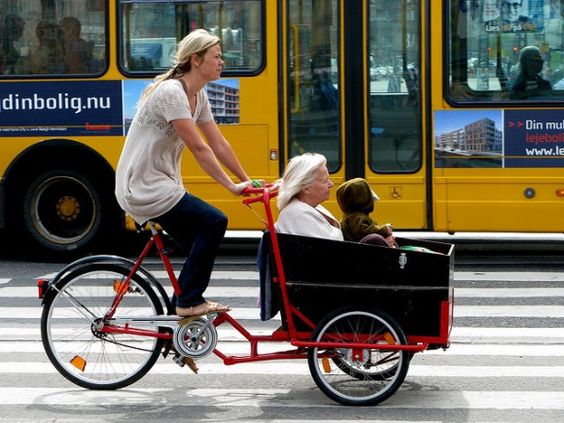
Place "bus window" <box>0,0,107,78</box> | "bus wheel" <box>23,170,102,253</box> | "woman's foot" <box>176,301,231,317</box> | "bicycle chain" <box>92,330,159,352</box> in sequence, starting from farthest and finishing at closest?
"bus wheel" <box>23,170,102,253</box> < "bus window" <box>0,0,107,78</box> < "bicycle chain" <box>92,330,159,352</box> < "woman's foot" <box>176,301,231,317</box>

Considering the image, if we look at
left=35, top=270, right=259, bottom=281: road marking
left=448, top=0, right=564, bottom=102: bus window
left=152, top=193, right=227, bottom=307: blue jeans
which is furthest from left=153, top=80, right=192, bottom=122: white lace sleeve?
left=448, top=0, right=564, bottom=102: bus window

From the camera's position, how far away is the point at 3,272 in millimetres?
11719

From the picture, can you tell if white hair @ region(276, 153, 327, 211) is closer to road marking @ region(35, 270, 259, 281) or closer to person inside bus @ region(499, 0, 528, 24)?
road marking @ region(35, 270, 259, 281)

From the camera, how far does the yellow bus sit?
11719mm

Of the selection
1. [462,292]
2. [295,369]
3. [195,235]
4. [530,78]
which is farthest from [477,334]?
[530,78]

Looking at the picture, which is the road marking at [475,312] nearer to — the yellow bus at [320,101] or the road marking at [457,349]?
the road marking at [457,349]

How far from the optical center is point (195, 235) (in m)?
6.63

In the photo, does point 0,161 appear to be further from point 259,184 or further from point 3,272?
point 259,184

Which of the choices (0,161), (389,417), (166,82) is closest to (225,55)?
(0,161)

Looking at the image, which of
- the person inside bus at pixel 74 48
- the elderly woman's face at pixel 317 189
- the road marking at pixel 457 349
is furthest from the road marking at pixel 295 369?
the person inside bus at pixel 74 48

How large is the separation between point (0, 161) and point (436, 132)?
3949 mm

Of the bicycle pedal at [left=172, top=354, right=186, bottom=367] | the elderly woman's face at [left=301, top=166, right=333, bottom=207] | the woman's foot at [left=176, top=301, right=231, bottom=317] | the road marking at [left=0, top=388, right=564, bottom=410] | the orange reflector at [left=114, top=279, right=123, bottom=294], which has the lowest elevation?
the road marking at [left=0, top=388, right=564, bottom=410]

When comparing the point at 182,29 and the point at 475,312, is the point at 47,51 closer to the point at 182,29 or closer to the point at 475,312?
the point at 182,29

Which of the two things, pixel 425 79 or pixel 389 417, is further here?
pixel 425 79
